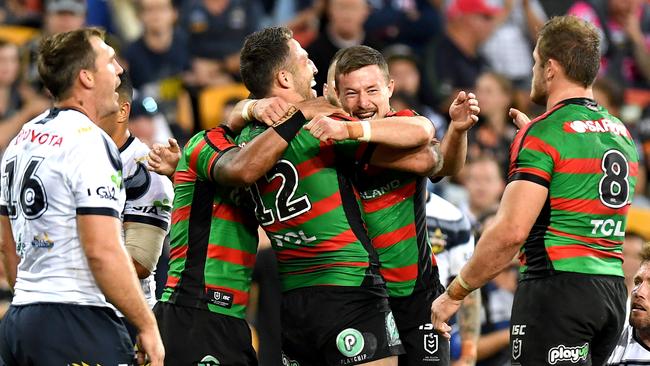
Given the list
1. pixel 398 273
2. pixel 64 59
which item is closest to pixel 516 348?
pixel 398 273

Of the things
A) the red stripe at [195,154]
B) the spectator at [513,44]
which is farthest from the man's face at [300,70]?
the spectator at [513,44]

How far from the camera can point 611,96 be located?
15.1m

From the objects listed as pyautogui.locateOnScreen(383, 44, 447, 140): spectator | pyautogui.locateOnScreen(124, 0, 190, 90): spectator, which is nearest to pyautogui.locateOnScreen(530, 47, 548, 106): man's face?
pyautogui.locateOnScreen(383, 44, 447, 140): spectator

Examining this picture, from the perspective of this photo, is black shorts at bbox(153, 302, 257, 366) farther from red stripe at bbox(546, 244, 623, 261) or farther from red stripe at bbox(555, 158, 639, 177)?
red stripe at bbox(555, 158, 639, 177)

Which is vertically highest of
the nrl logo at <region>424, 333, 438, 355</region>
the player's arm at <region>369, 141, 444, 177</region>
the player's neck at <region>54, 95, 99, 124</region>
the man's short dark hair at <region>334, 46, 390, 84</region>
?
the man's short dark hair at <region>334, 46, 390, 84</region>

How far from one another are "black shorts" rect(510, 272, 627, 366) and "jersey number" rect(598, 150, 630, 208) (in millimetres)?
453

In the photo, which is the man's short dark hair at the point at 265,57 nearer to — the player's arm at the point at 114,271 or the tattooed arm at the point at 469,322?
the player's arm at the point at 114,271

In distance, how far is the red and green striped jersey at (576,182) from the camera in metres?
6.68

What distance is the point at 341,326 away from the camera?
6523 millimetres

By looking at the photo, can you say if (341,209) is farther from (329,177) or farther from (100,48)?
(100,48)

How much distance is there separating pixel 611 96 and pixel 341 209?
364 inches

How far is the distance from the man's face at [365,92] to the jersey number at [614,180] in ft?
4.36

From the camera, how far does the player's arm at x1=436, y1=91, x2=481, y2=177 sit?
23.0ft

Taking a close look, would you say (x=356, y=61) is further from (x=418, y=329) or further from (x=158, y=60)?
(x=158, y=60)
